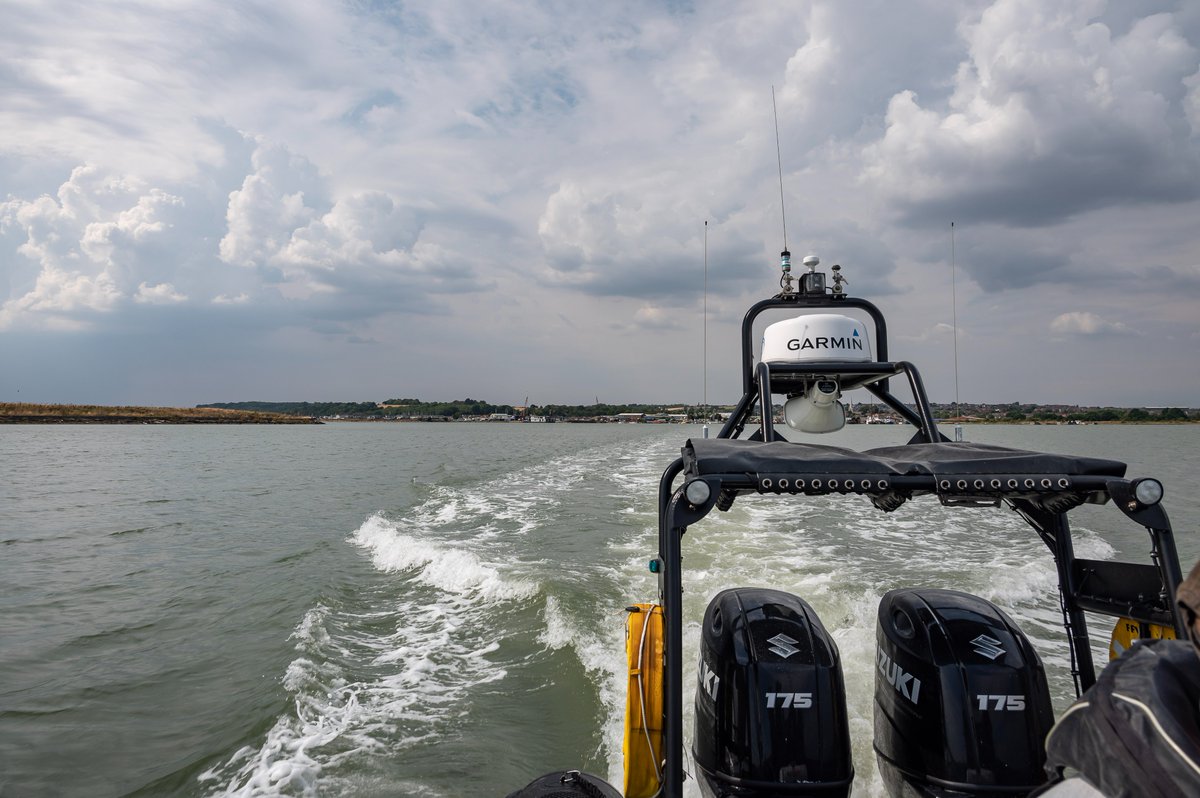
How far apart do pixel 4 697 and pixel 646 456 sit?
25032mm

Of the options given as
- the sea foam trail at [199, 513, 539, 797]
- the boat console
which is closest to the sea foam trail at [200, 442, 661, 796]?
the sea foam trail at [199, 513, 539, 797]

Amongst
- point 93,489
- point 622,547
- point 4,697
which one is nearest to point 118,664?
point 4,697

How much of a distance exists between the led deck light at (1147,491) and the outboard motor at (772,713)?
137cm

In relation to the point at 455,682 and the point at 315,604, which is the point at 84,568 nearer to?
the point at 315,604

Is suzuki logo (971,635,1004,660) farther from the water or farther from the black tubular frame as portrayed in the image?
the water

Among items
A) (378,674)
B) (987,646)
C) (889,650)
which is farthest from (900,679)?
(378,674)

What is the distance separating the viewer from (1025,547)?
11391 millimetres

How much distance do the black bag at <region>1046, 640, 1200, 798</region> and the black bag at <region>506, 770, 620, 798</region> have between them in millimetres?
1585

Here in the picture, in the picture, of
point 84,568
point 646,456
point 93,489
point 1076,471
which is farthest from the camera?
point 646,456

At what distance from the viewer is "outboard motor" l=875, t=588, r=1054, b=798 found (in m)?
2.84

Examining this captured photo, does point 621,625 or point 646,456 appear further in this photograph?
point 646,456

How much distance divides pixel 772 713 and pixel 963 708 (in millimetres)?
843

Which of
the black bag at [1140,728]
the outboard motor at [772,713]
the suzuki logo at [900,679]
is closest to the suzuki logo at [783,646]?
the outboard motor at [772,713]

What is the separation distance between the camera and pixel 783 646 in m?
3.03
